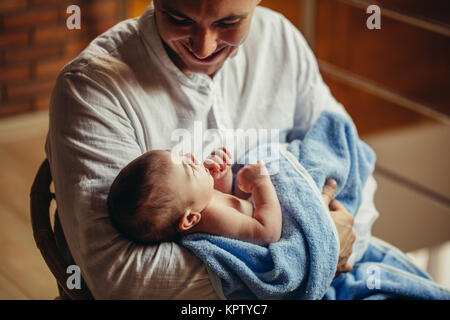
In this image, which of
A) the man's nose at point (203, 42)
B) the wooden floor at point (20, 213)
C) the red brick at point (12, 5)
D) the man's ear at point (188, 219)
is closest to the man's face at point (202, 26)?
the man's nose at point (203, 42)

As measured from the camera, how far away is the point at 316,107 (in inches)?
50.4

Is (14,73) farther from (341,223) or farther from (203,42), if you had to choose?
(341,223)

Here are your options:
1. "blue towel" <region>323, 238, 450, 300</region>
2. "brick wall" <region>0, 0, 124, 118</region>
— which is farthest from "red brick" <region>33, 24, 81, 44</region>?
"blue towel" <region>323, 238, 450, 300</region>

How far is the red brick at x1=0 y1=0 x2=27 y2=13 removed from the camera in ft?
7.66

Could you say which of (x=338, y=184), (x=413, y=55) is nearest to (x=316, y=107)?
(x=338, y=184)

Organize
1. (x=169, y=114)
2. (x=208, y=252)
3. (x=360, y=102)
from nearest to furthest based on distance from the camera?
1. (x=208, y=252)
2. (x=169, y=114)
3. (x=360, y=102)

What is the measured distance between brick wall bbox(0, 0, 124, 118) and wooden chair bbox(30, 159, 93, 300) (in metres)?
1.42

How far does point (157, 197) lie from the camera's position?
0.93 meters

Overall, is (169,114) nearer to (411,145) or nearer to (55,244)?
(55,244)

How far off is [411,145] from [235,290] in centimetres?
177

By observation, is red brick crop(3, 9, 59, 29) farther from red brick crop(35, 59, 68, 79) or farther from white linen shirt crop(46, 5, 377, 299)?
white linen shirt crop(46, 5, 377, 299)

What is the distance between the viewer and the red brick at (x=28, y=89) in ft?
8.00

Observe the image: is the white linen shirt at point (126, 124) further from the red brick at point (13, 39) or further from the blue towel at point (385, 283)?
the red brick at point (13, 39)

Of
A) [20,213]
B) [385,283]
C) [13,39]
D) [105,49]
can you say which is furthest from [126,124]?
[13,39]
